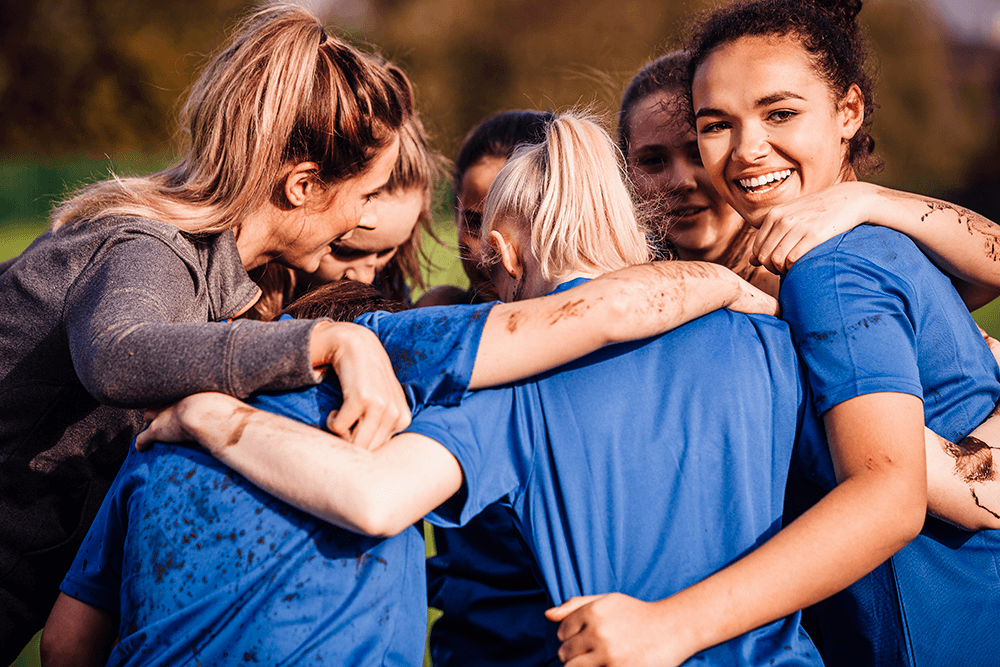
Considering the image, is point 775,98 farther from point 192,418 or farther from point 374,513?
point 192,418

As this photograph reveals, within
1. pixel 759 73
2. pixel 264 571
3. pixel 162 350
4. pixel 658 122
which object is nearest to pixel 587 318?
pixel 264 571

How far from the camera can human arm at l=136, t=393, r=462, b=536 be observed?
1.61 metres

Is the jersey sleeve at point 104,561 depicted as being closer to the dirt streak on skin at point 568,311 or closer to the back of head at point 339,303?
the back of head at point 339,303

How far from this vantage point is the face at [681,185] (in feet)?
10.9

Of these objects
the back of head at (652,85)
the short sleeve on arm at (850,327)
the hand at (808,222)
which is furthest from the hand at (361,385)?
the back of head at (652,85)

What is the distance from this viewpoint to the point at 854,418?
1881 mm

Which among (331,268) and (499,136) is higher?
(499,136)

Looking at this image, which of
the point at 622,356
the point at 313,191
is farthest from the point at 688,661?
the point at 313,191

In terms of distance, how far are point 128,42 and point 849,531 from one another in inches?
1753

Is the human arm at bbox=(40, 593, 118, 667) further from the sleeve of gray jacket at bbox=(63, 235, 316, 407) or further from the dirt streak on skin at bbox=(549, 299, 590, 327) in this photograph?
the dirt streak on skin at bbox=(549, 299, 590, 327)

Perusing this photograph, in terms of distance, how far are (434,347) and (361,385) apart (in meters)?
0.20

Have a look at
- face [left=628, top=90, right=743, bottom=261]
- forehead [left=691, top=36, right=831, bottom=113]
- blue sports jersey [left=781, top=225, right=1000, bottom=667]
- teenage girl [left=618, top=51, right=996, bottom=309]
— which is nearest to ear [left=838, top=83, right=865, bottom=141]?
forehead [left=691, top=36, right=831, bottom=113]

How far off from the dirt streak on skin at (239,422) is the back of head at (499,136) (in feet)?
7.10

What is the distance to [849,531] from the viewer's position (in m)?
1.81
